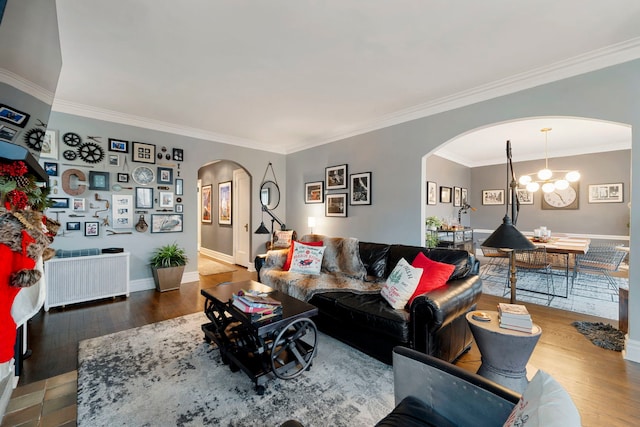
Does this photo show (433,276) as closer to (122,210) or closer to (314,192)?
(314,192)

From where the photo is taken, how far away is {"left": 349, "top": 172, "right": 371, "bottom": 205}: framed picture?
4.38 meters

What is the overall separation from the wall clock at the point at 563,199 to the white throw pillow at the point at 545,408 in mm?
7418

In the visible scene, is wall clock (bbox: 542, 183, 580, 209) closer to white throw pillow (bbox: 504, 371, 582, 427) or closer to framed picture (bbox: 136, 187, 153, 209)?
white throw pillow (bbox: 504, 371, 582, 427)

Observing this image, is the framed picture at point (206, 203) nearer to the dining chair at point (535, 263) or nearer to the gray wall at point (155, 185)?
the gray wall at point (155, 185)

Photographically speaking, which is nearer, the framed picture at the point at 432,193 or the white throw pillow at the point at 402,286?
the white throw pillow at the point at 402,286

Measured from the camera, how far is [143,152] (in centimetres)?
423

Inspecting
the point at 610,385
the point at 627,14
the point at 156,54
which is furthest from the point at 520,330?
the point at 156,54

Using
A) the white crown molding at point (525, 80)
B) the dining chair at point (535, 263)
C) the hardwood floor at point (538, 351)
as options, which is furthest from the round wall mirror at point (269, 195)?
the dining chair at point (535, 263)

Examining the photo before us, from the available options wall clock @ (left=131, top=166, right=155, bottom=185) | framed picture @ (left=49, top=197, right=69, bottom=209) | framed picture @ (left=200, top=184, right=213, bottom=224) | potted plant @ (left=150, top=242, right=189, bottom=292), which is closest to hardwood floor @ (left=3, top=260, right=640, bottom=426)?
potted plant @ (left=150, top=242, right=189, bottom=292)

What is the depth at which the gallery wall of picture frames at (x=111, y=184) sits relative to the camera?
3635 mm

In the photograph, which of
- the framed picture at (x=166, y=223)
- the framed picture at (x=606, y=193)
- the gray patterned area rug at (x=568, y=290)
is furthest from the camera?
the framed picture at (x=606, y=193)

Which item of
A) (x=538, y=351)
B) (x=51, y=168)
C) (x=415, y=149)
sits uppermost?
(x=415, y=149)

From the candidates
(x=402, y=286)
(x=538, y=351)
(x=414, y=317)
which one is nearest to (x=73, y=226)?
(x=402, y=286)

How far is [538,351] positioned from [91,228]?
5503mm
